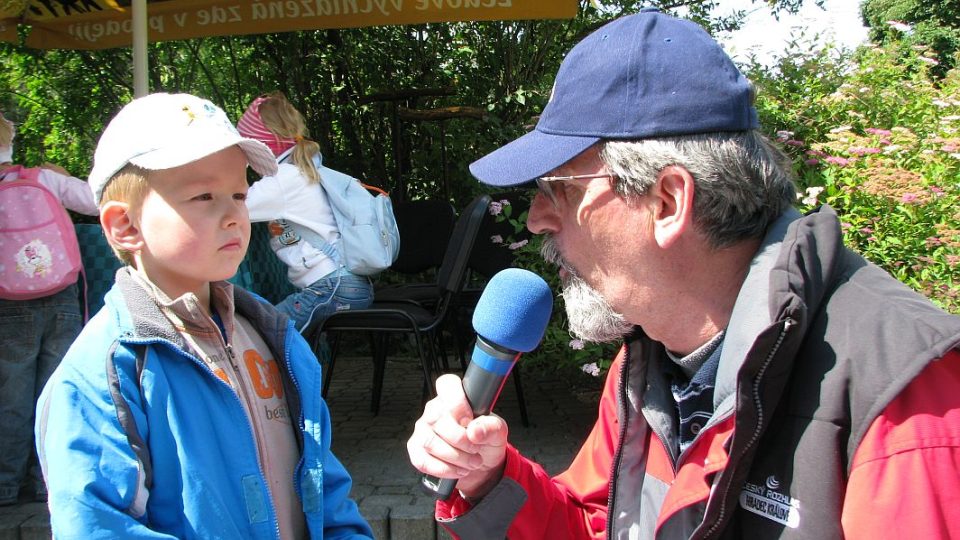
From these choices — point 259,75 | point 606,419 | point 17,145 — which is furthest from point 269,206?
point 17,145

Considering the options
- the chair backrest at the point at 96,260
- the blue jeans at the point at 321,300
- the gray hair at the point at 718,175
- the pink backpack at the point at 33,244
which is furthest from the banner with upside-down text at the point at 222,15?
the gray hair at the point at 718,175

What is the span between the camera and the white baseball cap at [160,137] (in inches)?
72.4

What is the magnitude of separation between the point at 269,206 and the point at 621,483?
10.2 feet

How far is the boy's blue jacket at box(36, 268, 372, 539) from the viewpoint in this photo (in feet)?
5.27

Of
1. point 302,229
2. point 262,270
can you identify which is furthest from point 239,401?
point 262,270

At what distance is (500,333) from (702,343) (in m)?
0.43

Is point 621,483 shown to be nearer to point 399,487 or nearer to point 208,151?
point 208,151

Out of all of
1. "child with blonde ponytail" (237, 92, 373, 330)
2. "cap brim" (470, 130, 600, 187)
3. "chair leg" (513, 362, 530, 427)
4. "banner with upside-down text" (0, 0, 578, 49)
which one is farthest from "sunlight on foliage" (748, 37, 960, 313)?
"child with blonde ponytail" (237, 92, 373, 330)

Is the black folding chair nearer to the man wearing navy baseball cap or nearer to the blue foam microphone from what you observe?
the man wearing navy baseball cap

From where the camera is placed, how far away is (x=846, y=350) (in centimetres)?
128

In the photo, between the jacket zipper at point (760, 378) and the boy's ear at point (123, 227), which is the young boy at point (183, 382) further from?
the jacket zipper at point (760, 378)

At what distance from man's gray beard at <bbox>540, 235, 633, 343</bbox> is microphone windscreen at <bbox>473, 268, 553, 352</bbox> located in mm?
95

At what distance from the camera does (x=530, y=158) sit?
1.66 m

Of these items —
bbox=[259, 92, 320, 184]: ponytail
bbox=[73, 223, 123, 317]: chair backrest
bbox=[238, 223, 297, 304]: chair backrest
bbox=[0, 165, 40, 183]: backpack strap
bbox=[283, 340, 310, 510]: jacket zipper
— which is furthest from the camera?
bbox=[238, 223, 297, 304]: chair backrest
